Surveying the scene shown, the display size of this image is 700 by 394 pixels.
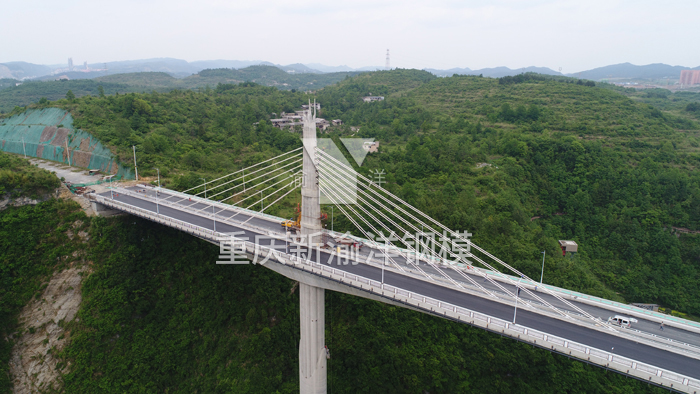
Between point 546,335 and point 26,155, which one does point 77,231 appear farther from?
point 546,335

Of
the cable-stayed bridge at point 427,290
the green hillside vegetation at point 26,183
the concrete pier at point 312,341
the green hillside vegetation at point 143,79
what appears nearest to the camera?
the cable-stayed bridge at point 427,290

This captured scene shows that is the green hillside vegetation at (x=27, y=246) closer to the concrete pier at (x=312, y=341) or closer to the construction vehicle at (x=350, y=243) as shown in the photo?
the concrete pier at (x=312, y=341)

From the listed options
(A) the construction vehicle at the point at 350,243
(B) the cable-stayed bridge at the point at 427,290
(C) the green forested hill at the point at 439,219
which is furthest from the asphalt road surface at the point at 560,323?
(C) the green forested hill at the point at 439,219

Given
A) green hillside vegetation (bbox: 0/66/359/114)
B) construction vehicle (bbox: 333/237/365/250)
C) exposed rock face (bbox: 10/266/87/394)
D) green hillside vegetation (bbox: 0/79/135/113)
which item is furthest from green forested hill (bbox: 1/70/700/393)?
green hillside vegetation (bbox: 0/66/359/114)

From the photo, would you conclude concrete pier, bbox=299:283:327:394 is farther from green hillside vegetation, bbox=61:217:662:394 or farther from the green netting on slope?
the green netting on slope

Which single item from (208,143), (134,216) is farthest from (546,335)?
(208,143)

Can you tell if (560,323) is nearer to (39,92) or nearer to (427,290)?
(427,290)
